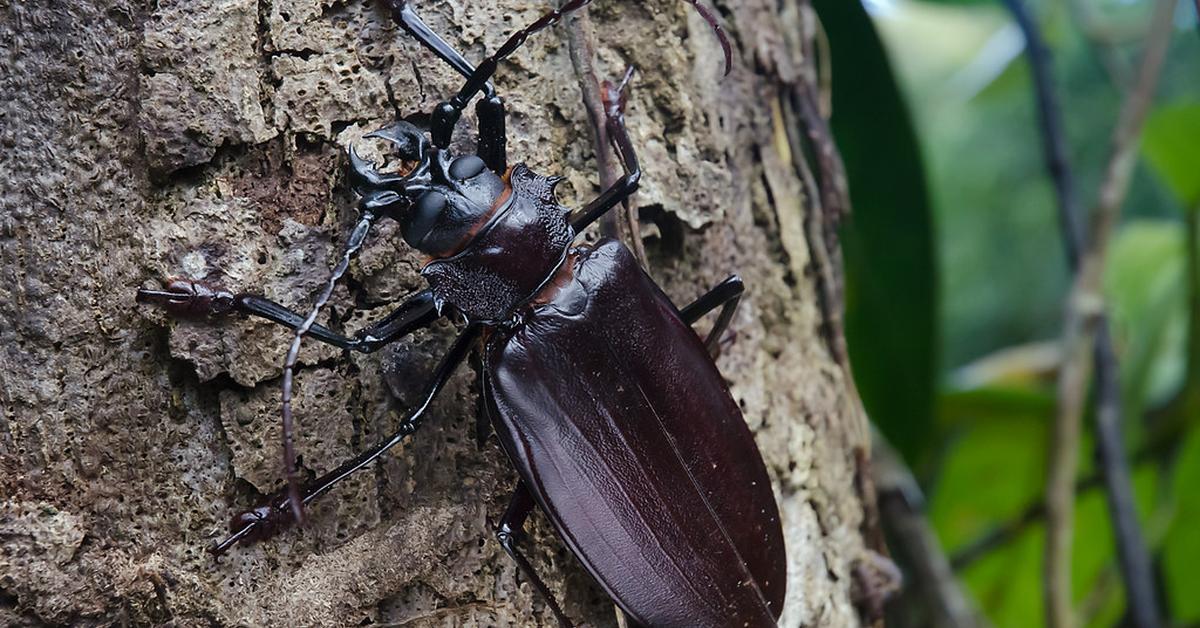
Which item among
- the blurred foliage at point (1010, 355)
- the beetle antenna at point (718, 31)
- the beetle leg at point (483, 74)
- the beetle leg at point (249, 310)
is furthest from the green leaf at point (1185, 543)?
the beetle leg at point (249, 310)

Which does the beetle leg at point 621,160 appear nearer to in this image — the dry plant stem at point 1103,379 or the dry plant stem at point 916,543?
the dry plant stem at point 916,543

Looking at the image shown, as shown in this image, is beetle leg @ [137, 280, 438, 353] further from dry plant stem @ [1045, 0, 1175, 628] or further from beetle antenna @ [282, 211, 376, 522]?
dry plant stem @ [1045, 0, 1175, 628]

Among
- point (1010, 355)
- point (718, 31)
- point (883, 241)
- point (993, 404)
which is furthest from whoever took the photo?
point (1010, 355)

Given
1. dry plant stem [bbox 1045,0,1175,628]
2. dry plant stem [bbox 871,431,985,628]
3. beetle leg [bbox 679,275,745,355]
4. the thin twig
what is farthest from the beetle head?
the thin twig

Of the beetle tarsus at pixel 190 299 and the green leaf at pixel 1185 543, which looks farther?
the green leaf at pixel 1185 543

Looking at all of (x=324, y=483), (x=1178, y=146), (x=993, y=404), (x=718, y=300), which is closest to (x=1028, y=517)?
(x=993, y=404)

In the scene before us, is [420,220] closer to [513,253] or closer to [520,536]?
[513,253]
